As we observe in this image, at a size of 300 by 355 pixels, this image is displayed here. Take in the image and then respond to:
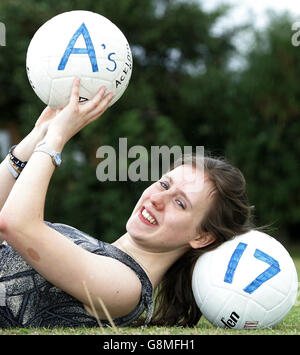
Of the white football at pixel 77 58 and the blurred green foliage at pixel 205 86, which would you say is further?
the blurred green foliage at pixel 205 86

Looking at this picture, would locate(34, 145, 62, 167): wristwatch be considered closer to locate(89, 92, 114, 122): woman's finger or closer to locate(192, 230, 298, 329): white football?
locate(89, 92, 114, 122): woman's finger

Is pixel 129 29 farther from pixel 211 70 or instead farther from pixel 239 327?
pixel 239 327

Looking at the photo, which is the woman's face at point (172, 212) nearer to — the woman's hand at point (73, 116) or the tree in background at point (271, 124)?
the woman's hand at point (73, 116)

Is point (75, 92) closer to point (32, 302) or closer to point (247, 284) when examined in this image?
point (32, 302)

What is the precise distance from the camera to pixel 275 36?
1211cm

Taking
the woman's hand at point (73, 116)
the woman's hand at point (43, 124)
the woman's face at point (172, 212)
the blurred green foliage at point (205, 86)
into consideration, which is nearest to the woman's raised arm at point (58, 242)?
the woman's hand at point (73, 116)

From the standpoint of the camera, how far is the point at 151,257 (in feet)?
9.90

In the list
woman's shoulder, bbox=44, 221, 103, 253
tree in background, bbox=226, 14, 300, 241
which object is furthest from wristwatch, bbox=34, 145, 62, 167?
tree in background, bbox=226, 14, 300, 241

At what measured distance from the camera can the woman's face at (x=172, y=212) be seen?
292cm

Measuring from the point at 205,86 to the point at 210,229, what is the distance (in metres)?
9.06

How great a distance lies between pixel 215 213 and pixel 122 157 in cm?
663

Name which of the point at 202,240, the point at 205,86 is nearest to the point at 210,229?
the point at 202,240

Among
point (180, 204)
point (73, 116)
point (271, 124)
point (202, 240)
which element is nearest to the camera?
point (73, 116)

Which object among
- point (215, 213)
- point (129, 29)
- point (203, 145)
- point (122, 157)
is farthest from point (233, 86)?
point (215, 213)
